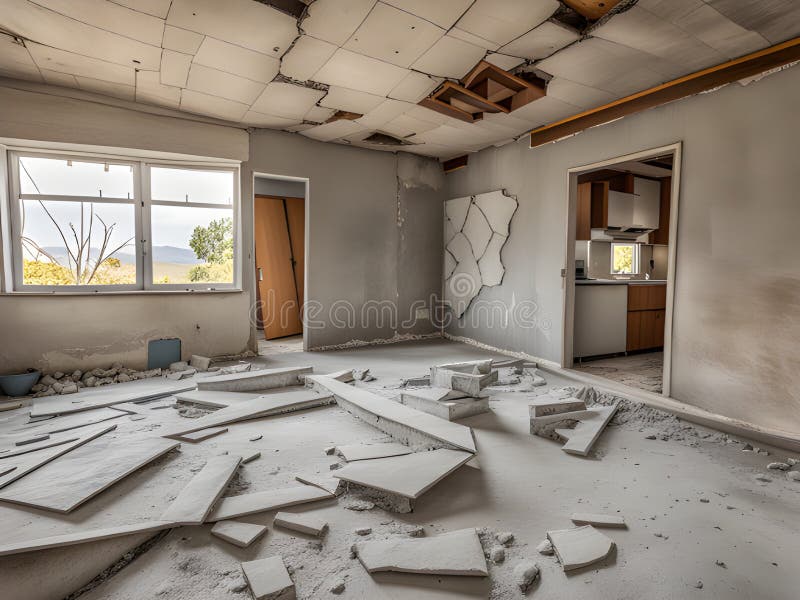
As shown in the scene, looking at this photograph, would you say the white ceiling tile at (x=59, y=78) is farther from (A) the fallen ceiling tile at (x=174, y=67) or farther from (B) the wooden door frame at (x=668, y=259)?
(B) the wooden door frame at (x=668, y=259)

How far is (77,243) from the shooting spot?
4.25m

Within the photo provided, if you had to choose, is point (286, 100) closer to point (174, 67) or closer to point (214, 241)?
point (174, 67)

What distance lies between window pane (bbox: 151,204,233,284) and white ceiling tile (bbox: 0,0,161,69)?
5.50ft

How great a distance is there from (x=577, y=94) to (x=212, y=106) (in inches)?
143

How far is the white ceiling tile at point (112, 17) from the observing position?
2.60 metres

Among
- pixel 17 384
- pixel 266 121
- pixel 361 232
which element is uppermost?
pixel 266 121

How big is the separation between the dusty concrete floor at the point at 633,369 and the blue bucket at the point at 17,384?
539cm

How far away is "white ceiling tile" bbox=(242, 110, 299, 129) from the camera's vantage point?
454 cm

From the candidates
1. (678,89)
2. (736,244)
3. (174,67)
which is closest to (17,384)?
(174,67)

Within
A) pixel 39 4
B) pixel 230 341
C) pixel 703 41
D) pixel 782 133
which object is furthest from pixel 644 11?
pixel 230 341

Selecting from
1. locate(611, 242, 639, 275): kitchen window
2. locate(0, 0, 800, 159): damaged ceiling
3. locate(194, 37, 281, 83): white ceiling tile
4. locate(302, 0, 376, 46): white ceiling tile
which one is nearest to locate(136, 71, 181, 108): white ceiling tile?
locate(0, 0, 800, 159): damaged ceiling

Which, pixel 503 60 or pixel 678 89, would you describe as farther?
pixel 678 89

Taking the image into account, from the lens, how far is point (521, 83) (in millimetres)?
3535

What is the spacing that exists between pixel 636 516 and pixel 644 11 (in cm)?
287
